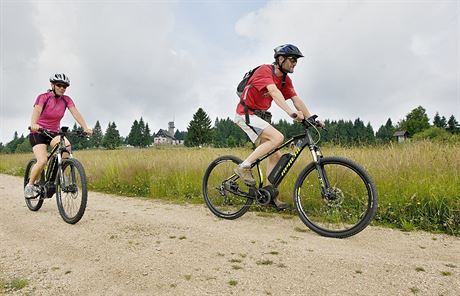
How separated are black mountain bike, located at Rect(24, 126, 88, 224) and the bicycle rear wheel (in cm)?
202

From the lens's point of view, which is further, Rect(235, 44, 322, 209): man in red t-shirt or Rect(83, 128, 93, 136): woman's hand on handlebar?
Rect(83, 128, 93, 136): woman's hand on handlebar

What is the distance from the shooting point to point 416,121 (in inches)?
2721

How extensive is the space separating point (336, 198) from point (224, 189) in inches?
76.9

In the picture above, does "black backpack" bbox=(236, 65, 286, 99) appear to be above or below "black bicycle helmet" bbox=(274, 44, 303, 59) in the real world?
below

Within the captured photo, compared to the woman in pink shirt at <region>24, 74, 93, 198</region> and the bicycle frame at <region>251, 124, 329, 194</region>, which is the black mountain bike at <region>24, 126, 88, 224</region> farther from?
the bicycle frame at <region>251, 124, 329, 194</region>

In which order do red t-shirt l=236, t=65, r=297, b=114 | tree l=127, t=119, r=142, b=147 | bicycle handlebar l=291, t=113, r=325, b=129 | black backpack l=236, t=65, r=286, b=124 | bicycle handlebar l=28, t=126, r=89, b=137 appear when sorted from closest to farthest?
bicycle handlebar l=291, t=113, r=325, b=129 → red t-shirt l=236, t=65, r=297, b=114 → black backpack l=236, t=65, r=286, b=124 → bicycle handlebar l=28, t=126, r=89, b=137 → tree l=127, t=119, r=142, b=147

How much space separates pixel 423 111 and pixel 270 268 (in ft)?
276

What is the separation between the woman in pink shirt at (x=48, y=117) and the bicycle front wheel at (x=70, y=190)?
1.83 feet

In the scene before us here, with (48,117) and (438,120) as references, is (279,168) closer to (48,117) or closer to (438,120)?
(48,117)

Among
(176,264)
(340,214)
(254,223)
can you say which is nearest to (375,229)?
(340,214)

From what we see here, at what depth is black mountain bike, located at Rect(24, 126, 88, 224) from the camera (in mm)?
4277

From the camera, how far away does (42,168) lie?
203 inches

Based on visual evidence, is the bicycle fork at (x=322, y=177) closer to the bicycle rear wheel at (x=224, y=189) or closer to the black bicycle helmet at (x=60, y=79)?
the bicycle rear wheel at (x=224, y=189)

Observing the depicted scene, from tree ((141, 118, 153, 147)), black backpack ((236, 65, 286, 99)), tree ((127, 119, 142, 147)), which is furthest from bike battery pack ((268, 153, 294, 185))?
tree ((127, 119, 142, 147))
